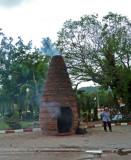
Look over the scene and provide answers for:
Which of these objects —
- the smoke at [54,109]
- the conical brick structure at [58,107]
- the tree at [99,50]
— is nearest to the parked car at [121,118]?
the tree at [99,50]

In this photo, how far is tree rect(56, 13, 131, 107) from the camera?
131 feet

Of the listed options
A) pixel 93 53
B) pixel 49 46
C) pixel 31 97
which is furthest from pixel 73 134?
pixel 31 97

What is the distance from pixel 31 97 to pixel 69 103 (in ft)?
97.8

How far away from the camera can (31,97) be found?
54.6 meters

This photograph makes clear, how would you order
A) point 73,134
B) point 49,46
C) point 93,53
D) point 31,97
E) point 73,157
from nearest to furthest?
point 73,157 < point 73,134 < point 49,46 < point 93,53 < point 31,97

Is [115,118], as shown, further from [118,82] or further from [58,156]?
[58,156]

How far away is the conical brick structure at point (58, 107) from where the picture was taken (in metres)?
24.8

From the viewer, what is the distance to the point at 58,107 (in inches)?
974

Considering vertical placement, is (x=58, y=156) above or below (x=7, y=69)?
below

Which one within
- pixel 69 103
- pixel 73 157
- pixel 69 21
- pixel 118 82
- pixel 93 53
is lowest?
pixel 73 157

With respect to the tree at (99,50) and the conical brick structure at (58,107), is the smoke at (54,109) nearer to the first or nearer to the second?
the conical brick structure at (58,107)

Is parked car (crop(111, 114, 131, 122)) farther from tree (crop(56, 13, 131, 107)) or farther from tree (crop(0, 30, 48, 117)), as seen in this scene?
tree (crop(0, 30, 48, 117))

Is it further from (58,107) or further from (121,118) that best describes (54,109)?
(121,118)

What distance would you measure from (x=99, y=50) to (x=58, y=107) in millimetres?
16516
